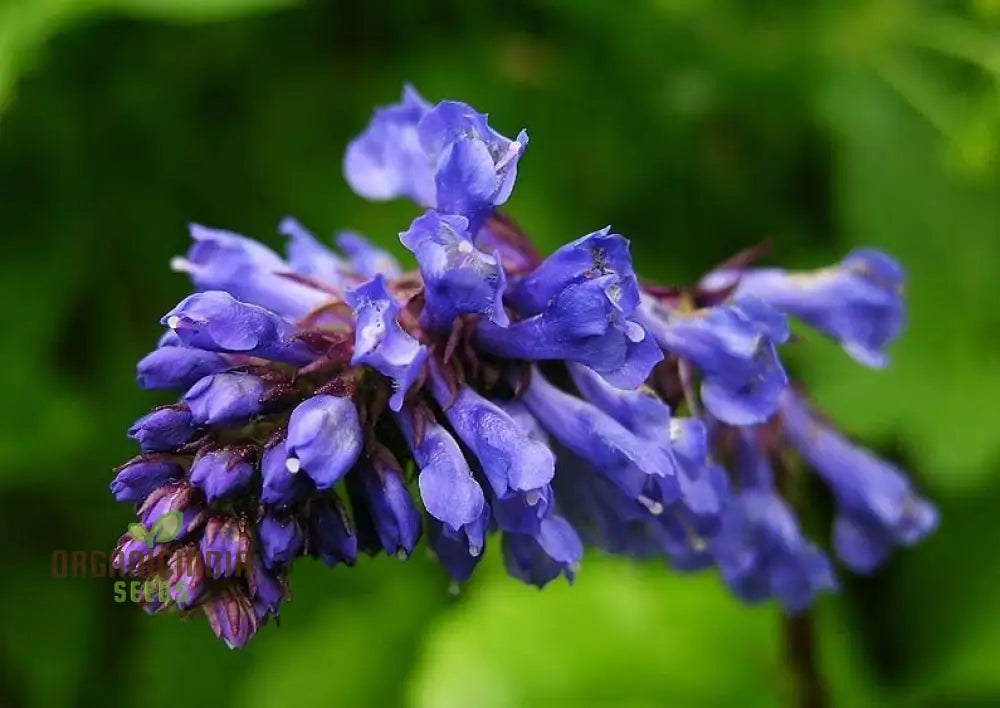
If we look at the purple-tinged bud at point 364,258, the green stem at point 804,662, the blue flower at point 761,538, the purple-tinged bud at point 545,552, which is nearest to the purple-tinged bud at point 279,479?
the purple-tinged bud at point 545,552

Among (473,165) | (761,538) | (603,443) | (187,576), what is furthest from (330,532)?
(761,538)

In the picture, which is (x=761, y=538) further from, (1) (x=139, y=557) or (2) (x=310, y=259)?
(1) (x=139, y=557)

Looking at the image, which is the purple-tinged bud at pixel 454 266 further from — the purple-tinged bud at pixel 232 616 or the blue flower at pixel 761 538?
the blue flower at pixel 761 538

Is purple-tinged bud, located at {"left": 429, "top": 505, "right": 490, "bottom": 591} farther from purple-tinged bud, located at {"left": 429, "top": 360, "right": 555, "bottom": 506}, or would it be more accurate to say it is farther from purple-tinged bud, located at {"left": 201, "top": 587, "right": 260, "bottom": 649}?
purple-tinged bud, located at {"left": 201, "top": 587, "right": 260, "bottom": 649}

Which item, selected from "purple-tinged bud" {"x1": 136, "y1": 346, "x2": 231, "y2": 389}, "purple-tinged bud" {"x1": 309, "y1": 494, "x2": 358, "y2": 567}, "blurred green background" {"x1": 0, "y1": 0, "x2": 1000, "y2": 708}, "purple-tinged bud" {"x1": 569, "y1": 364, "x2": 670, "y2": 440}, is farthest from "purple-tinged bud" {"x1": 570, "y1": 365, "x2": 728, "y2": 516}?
"blurred green background" {"x1": 0, "y1": 0, "x2": 1000, "y2": 708}

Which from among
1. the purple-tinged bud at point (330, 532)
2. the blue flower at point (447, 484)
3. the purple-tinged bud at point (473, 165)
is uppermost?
the purple-tinged bud at point (473, 165)

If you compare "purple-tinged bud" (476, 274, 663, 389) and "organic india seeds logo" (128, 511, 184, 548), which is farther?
"purple-tinged bud" (476, 274, 663, 389)
